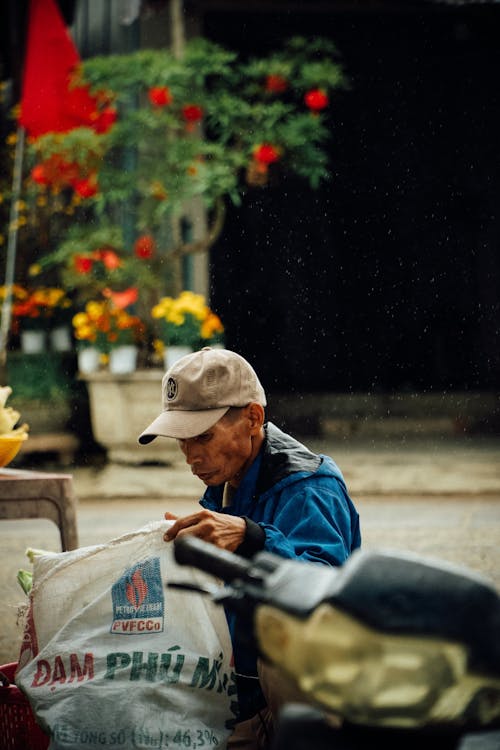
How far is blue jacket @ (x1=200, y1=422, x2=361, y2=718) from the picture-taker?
8.21 ft

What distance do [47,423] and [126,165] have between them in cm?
265

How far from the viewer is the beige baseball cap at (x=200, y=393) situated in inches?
108

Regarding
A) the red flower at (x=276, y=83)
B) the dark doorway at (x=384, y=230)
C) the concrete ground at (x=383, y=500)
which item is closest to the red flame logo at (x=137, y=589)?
the concrete ground at (x=383, y=500)

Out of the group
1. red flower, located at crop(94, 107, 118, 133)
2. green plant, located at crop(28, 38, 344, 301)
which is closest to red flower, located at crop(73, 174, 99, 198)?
green plant, located at crop(28, 38, 344, 301)

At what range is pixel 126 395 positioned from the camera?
8984 millimetres

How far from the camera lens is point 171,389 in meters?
2.80

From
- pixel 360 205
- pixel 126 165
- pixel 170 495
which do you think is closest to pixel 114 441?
pixel 170 495

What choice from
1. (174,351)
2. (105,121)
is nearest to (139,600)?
(174,351)

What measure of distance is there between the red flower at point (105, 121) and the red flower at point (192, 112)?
691mm

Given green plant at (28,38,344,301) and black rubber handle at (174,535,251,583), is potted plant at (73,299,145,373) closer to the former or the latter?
green plant at (28,38,344,301)

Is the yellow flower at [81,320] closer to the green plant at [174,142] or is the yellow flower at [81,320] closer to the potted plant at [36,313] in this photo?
the green plant at [174,142]

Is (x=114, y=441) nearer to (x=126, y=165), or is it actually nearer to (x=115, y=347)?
(x=115, y=347)

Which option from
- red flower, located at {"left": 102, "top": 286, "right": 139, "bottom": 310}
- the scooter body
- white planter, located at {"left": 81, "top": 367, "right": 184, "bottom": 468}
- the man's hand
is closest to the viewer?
the scooter body

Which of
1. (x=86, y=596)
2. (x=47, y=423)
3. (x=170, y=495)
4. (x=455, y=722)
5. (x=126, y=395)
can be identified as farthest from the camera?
(x=47, y=423)
